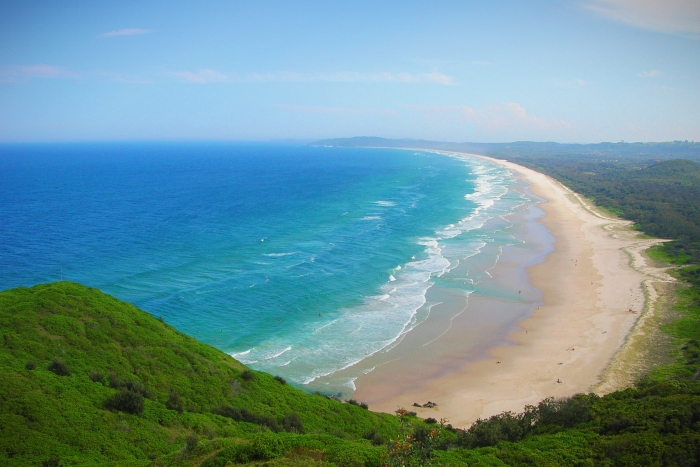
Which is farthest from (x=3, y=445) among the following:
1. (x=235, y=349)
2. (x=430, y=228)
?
(x=430, y=228)

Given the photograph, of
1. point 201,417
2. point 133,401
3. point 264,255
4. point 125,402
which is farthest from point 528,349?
point 264,255

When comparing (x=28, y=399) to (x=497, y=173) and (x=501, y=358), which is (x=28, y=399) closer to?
(x=501, y=358)

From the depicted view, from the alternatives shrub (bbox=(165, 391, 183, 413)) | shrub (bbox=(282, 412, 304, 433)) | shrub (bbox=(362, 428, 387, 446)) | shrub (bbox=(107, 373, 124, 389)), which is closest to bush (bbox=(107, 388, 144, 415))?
shrub (bbox=(107, 373, 124, 389))

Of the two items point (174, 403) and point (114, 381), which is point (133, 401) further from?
point (114, 381)

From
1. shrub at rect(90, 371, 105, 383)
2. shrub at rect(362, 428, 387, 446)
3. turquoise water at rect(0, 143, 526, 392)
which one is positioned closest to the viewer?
shrub at rect(362, 428, 387, 446)

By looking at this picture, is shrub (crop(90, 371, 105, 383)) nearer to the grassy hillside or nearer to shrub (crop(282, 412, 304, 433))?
the grassy hillside

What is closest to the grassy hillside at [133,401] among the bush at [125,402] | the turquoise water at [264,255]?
the bush at [125,402]
